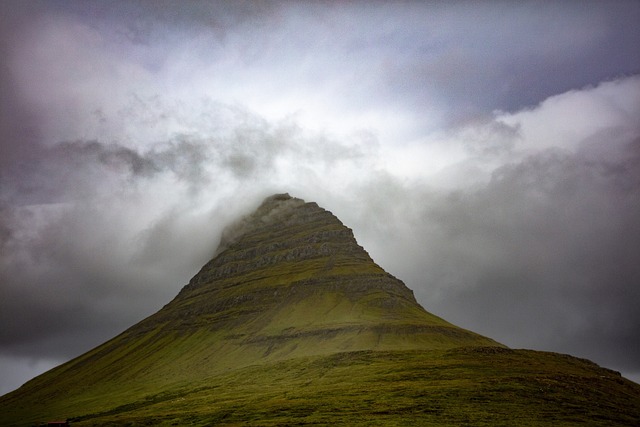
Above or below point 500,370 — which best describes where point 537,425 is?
below

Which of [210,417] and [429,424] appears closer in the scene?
[429,424]

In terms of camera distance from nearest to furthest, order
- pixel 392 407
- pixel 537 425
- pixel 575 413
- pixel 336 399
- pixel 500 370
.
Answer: pixel 537 425 < pixel 575 413 < pixel 392 407 < pixel 336 399 < pixel 500 370

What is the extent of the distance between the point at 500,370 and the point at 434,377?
69.7 feet

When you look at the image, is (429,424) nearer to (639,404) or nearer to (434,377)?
(434,377)

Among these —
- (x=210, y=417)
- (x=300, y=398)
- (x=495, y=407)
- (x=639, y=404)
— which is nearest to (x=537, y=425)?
(x=495, y=407)

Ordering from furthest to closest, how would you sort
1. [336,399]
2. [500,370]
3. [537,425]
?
[500,370], [336,399], [537,425]

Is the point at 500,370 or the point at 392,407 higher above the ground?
the point at 500,370

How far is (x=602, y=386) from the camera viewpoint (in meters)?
171

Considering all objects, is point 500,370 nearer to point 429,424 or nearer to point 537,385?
point 537,385

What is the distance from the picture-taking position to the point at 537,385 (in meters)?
165

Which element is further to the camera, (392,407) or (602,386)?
(602,386)

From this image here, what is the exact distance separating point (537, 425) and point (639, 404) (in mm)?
50435

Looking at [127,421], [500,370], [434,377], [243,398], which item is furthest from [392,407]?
[127,421]

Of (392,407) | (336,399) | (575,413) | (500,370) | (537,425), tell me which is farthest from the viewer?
(500,370)
